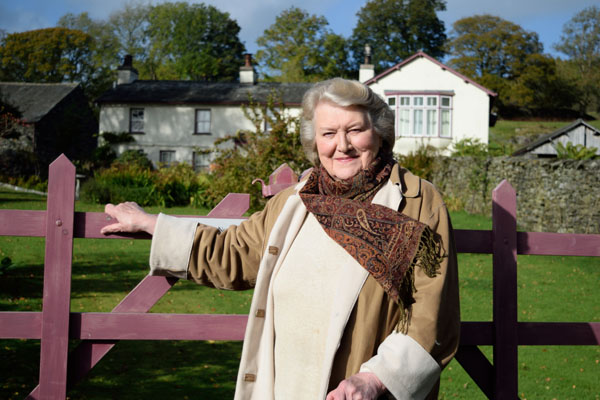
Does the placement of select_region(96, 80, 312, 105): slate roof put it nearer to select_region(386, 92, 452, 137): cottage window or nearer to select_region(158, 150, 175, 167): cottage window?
select_region(158, 150, 175, 167): cottage window

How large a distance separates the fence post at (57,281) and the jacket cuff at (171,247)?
43 cm

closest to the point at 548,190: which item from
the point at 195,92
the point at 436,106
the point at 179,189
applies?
the point at 179,189

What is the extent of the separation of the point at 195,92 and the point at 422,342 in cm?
3445

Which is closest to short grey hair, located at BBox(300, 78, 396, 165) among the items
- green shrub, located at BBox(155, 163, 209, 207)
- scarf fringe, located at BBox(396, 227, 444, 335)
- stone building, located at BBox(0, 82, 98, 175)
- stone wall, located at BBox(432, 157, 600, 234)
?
scarf fringe, located at BBox(396, 227, 444, 335)

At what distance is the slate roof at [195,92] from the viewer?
111 feet

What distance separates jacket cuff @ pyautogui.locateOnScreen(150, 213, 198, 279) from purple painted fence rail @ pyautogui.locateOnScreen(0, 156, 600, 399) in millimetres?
155

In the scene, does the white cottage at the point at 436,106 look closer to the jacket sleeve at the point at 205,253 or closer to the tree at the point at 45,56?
the jacket sleeve at the point at 205,253

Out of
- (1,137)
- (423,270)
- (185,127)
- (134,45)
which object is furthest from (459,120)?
(134,45)

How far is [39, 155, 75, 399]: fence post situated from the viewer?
8.68 feet

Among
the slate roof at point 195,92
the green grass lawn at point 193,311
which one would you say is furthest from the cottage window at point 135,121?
the green grass lawn at point 193,311

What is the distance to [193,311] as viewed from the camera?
26.7ft

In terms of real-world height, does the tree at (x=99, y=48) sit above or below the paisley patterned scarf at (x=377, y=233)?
above

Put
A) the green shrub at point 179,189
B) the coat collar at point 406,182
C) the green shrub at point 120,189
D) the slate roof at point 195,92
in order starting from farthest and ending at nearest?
the slate roof at point 195,92 → the green shrub at point 179,189 → the green shrub at point 120,189 → the coat collar at point 406,182

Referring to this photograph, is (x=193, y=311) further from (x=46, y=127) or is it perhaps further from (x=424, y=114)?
(x=46, y=127)
